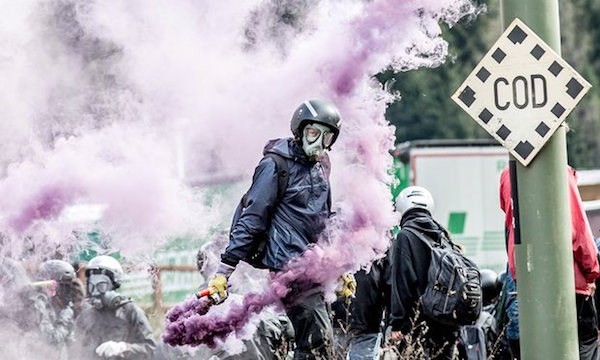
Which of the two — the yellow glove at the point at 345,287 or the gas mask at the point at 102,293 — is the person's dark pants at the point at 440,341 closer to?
the yellow glove at the point at 345,287

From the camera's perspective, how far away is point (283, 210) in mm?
8289

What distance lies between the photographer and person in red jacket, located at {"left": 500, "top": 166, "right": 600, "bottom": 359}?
8.77 metres

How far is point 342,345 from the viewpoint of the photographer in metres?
9.19

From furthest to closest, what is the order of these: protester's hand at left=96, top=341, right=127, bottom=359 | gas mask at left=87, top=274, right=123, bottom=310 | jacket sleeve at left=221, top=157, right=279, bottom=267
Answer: gas mask at left=87, top=274, right=123, bottom=310
protester's hand at left=96, top=341, right=127, bottom=359
jacket sleeve at left=221, top=157, right=279, bottom=267

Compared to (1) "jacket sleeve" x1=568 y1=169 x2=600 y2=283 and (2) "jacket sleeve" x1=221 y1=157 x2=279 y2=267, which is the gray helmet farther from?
(1) "jacket sleeve" x1=568 y1=169 x2=600 y2=283

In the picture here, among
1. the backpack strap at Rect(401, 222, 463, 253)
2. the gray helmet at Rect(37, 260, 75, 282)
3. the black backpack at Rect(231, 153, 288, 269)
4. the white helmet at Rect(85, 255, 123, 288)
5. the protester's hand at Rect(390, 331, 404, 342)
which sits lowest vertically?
the protester's hand at Rect(390, 331, 404, 342)

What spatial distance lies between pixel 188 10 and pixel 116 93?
38.1 inches

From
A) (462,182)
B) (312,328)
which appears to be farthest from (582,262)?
(462,182)

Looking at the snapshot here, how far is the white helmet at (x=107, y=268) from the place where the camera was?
11.5 m

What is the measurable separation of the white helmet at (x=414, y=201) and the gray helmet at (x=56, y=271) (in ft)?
11.3

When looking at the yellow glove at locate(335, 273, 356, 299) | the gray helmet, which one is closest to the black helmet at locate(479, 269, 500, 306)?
the yellow glove at locate(335, 273, 356, 299)

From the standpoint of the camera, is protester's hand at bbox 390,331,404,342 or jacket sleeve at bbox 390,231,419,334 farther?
jacket sleeve at bbox 390,231,419,334

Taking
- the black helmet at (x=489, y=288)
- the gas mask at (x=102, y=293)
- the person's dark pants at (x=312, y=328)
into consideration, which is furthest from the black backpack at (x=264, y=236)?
the black helmet at (x=489, y=288)

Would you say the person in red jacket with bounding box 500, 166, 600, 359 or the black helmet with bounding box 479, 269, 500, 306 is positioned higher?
the black helmet with bounding box 479, 269, 500, 306
